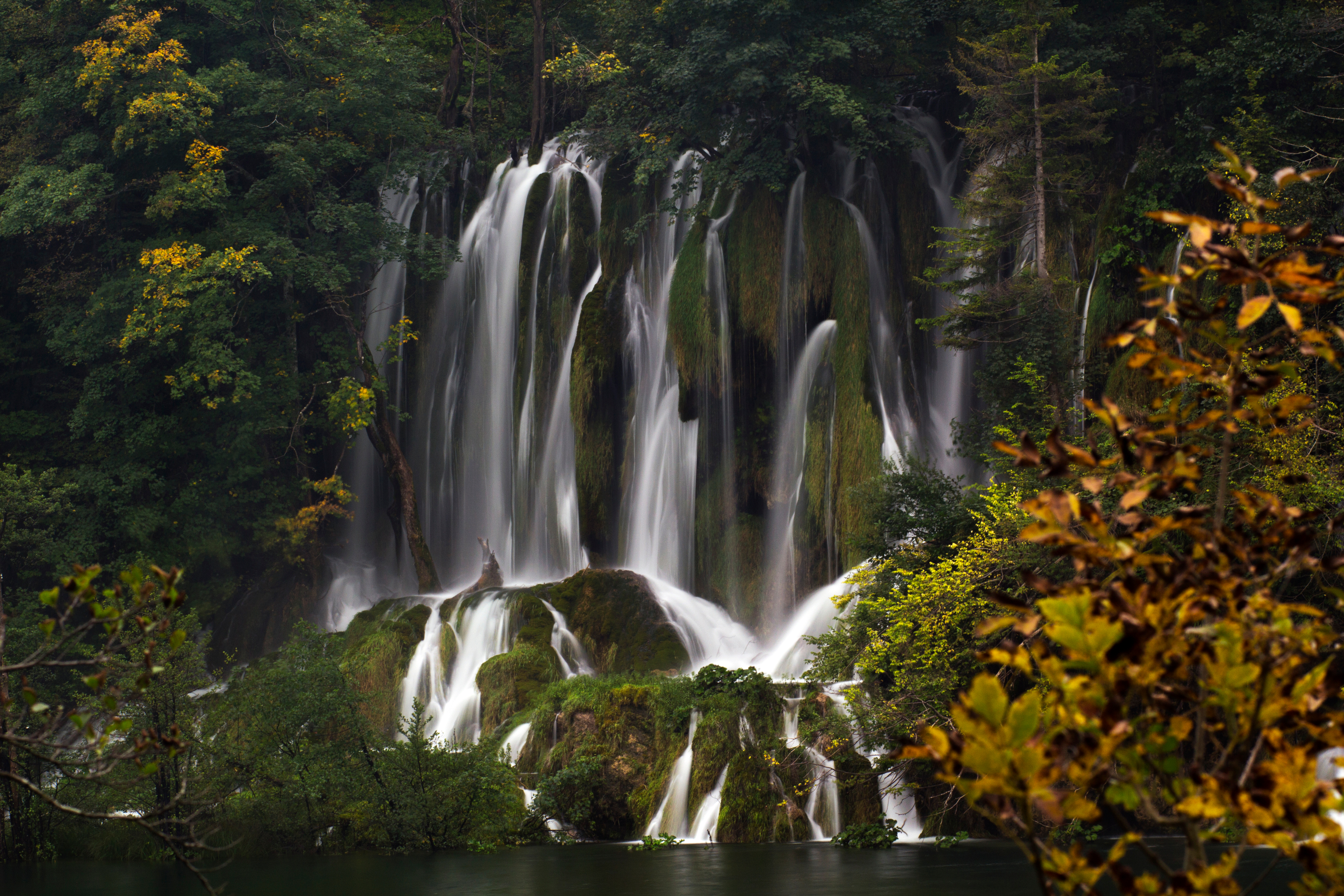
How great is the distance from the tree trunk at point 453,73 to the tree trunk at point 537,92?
1956 millimetres

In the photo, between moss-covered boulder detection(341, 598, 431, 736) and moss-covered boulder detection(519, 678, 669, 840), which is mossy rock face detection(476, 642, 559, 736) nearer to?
moss-covered boulder detection(341, 598, 431, 736)

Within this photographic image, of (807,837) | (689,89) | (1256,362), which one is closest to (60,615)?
(1256,362)

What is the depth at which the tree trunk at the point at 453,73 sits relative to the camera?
1193 inches

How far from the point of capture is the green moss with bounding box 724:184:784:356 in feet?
83.0

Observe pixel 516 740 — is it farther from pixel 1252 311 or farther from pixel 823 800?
pixel 1252 311

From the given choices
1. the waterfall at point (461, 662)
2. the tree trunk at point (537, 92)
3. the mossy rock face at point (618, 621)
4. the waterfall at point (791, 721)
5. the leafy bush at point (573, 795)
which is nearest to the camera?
the waterfall at point (791, 721)

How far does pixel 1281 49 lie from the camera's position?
746 inches

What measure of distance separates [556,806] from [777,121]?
1522 cm

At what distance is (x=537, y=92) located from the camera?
30000mm

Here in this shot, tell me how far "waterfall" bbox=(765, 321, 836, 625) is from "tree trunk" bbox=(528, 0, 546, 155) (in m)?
9.90

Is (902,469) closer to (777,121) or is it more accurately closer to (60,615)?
(777,121)

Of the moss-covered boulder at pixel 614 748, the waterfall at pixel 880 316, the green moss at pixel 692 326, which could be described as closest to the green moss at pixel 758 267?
the green moss at pixel 692 326

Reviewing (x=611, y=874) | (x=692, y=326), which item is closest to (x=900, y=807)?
(x=611, y=874)

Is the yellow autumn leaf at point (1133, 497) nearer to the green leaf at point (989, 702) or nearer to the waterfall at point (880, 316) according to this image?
the green leaf at point (989, 702)
